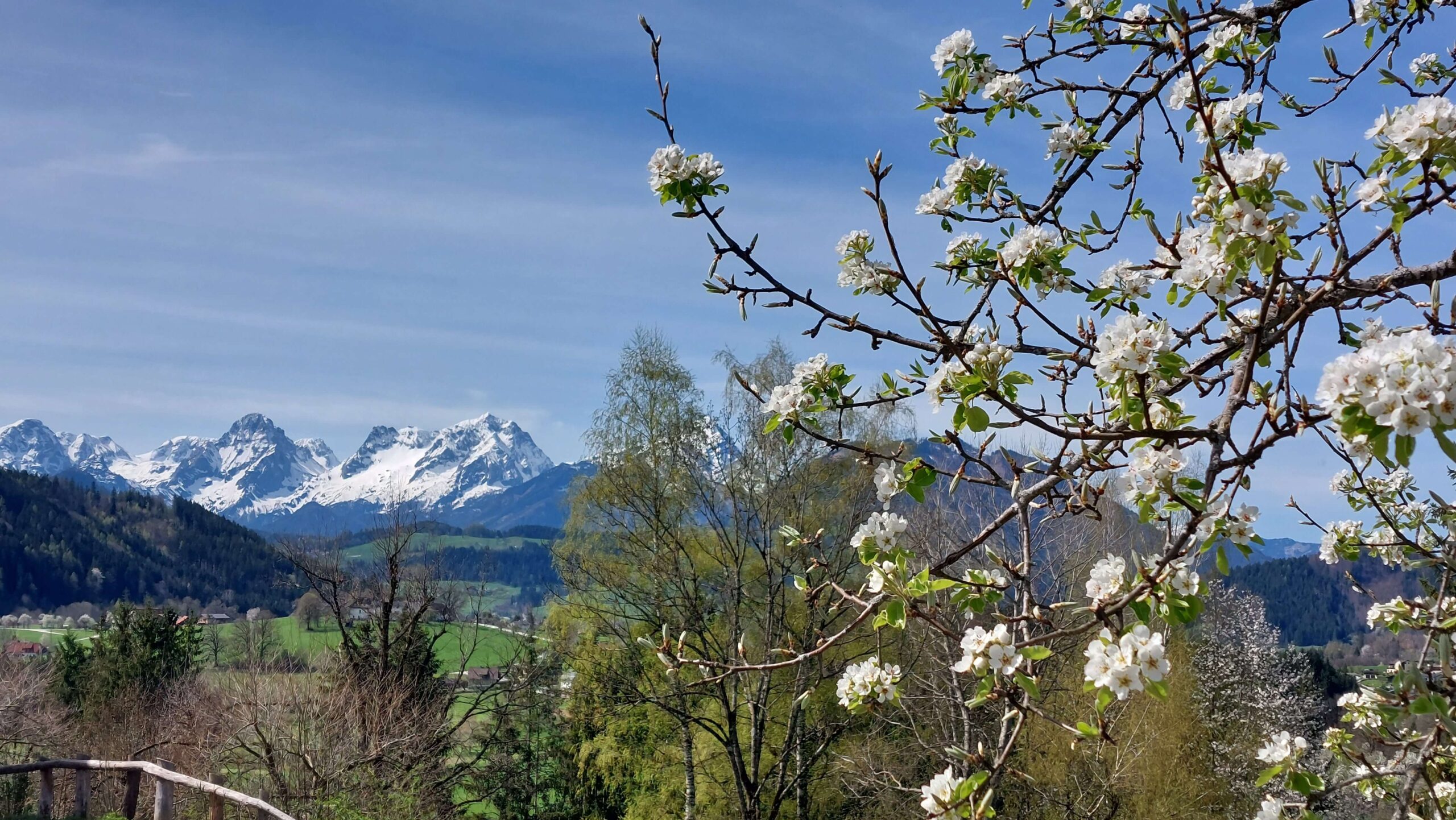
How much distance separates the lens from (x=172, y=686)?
22.4 metres

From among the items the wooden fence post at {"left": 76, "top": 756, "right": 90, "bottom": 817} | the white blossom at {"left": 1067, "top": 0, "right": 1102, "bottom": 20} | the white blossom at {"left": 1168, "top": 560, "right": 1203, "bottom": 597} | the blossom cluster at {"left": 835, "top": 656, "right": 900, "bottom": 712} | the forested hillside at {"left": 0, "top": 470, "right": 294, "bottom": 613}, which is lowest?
the wooden fence post at {"left": 76, "top": 756, "right": 90, "bottom": 817}

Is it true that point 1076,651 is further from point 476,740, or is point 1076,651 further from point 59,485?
point 59,485

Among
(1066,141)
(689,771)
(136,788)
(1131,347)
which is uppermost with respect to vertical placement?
(1066,141)

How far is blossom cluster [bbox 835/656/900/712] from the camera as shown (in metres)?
1.78

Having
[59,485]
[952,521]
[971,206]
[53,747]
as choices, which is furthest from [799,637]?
[59,485]

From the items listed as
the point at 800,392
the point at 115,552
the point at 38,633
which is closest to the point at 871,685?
the point at 800,392

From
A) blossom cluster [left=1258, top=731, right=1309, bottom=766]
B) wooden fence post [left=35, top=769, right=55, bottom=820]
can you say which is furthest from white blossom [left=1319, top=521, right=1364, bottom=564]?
wooden fence post [left=35, top=769, right=55, bottom=820]

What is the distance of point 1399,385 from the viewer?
3.23 feet

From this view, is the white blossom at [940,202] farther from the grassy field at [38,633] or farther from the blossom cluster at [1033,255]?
the grassy field at [38,633]

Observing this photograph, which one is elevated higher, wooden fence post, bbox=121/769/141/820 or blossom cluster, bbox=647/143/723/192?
blossom cluster, bbox=647/143/723/192

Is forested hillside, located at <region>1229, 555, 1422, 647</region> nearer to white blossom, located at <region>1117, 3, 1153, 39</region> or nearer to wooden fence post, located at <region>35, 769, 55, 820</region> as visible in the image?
wooden fence post, located at <region>35, 769, 55, 820</region>

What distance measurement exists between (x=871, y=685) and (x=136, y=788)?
7869 millimetres

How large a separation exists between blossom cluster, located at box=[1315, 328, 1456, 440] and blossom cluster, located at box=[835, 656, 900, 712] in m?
0.96

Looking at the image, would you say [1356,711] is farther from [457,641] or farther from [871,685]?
[457,641]
